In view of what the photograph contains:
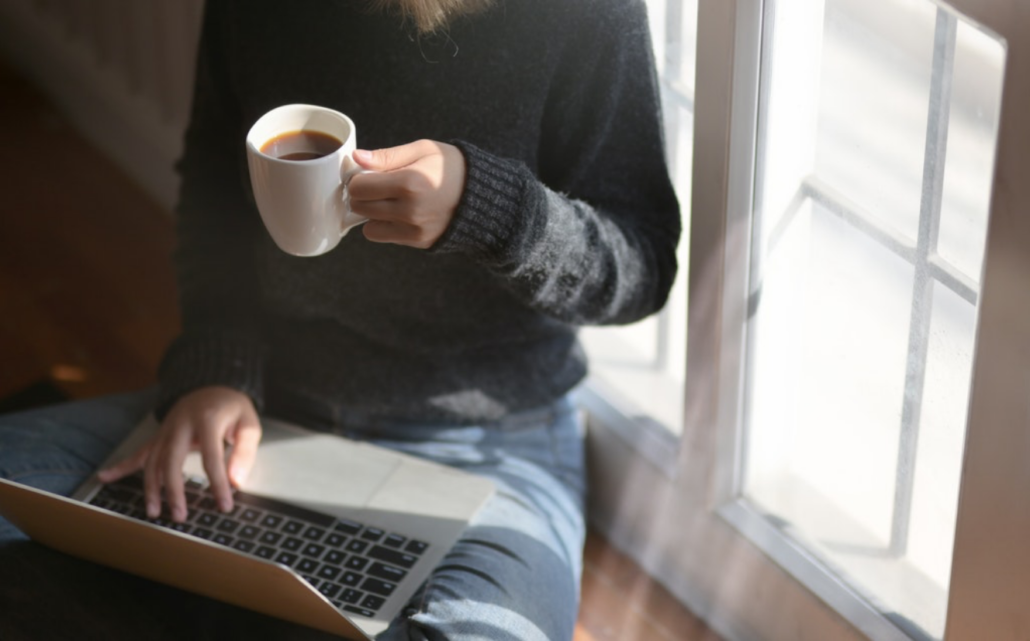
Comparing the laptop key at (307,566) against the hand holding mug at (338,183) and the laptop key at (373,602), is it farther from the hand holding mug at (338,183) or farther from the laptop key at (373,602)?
the hand holding mug at (338,183)

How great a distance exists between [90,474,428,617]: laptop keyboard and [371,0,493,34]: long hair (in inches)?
19.3

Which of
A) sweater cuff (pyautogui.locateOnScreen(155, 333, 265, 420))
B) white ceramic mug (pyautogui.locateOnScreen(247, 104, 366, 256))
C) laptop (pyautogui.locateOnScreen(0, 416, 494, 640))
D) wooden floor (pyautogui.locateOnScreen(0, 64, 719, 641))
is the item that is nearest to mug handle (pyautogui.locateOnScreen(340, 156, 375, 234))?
white ceramic mug (pyautogui.locateOnScreen(247, 104, 366, 256))

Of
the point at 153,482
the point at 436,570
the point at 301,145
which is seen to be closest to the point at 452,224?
the point at 301,145

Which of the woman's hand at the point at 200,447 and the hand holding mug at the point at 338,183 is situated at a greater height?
the hand holding mug at the point at 338,183

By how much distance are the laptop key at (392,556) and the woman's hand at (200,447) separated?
0.16 metres

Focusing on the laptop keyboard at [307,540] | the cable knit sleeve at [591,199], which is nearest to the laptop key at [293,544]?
the laptop keyboard at [307,540]

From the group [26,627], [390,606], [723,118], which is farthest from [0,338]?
[723,118]

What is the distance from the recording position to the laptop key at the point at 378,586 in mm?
1131

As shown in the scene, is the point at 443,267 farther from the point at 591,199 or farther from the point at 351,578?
the point at 351,578

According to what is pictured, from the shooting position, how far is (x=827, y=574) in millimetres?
1208

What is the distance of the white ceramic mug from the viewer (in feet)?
2.94

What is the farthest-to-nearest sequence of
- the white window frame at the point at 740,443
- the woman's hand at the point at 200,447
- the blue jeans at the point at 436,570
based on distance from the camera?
1. the woman's hand at the point at 200,447
2. the blue jeans at the point at 436,570
3. the white window frame at the point at 740,443

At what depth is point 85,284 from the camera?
2.06m

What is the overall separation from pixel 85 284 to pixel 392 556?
3.70ft
